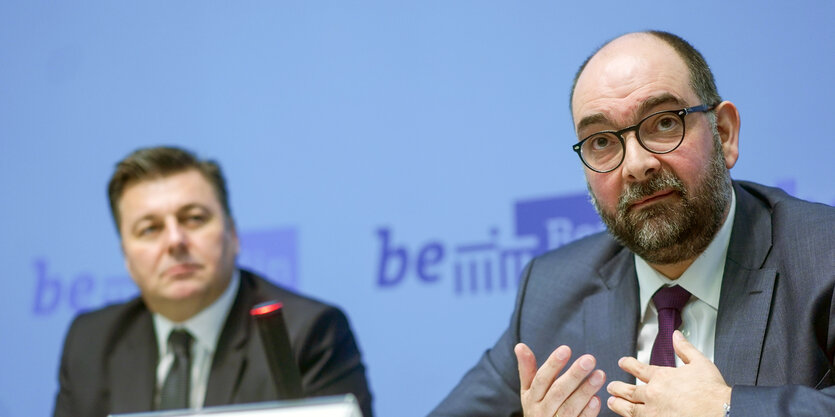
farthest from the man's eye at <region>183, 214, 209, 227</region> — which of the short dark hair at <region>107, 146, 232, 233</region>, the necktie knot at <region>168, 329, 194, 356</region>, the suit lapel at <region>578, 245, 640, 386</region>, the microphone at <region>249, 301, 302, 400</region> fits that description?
the microphone at <region>249, 301, 302, 400</region>

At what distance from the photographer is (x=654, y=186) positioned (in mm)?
1777

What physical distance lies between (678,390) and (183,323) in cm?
191

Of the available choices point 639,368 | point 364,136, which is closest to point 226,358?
point 364,136

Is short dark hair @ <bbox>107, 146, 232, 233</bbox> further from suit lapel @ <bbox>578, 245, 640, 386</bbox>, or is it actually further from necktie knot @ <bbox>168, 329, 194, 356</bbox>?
suit lapel @ <bbox>578, 245, 640, 386</bbox>

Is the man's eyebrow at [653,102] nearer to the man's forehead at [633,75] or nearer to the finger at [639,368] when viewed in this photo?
the man's forehead at [633,75]

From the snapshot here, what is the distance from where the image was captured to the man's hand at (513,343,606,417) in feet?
5.28

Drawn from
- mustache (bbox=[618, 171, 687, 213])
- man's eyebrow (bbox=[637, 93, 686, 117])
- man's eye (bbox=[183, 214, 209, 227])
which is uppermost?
man's eyebrow (bbox=[637, 93, 686, 117])

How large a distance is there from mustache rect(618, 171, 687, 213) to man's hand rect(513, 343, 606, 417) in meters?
0.39

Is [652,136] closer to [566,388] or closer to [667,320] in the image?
[667,320]

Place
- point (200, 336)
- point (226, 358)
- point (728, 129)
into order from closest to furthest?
1. point (728, 129)
2. point (226, 358)
3. point (200, 336)

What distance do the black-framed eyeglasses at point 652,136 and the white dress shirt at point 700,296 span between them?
25 centimetres

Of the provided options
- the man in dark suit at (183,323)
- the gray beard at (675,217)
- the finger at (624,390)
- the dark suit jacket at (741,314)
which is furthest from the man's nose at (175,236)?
the finger at (624,390)

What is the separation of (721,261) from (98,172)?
2.58 meters

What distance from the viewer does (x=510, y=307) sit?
264 centimetres
